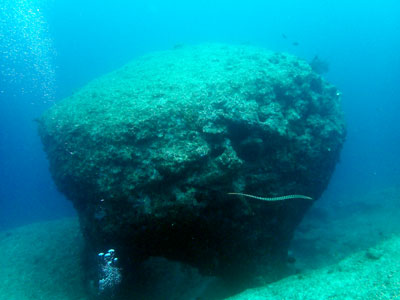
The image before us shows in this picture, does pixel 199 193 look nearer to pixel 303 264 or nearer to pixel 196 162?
pixel 196 162

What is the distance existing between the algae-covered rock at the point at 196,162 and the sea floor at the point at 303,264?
142 centimetres

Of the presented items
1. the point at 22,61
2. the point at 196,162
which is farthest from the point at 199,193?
the point at 22,61

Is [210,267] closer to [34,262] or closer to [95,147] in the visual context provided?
[95,147]

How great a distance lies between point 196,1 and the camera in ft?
243

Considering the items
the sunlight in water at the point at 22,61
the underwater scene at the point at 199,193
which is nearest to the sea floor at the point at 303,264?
the underwater scene at the point at 199,193

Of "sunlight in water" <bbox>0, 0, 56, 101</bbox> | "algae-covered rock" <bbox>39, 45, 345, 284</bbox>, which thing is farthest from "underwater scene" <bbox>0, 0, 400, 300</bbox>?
"sunlight in water" <bbox>0, 0, 56, 101</bbox>

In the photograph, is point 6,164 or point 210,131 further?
point 6,164

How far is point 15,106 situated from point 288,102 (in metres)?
63.2

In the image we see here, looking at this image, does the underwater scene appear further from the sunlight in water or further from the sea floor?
the sunlight in water

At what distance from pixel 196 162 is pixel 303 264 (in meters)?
6.14

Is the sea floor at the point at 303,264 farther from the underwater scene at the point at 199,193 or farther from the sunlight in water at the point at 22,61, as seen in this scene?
the sunlight in water at the point at 22,61

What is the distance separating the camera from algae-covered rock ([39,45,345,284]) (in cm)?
622

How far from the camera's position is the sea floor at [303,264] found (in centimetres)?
523

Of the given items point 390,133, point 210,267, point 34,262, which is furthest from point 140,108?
point 390,133
